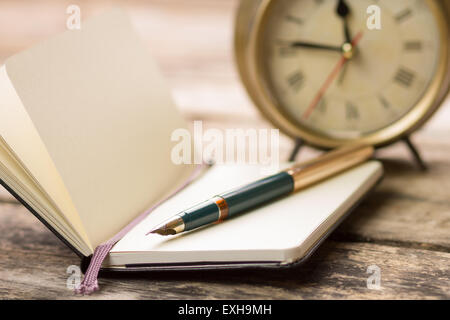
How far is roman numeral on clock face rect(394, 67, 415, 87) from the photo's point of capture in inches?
43.7

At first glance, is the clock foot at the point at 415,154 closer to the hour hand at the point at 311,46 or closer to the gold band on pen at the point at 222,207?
the hour hand at the point at 311,46

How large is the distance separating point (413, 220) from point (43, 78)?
598mm

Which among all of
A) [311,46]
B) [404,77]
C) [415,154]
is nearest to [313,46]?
[311,46]

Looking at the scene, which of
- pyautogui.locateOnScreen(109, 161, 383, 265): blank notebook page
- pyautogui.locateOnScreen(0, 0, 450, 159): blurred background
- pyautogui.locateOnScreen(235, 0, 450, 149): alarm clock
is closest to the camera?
pyautogui.locateOnScreen(109, 161, 383, 265): blank notebook page

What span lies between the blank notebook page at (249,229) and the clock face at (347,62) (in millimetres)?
180

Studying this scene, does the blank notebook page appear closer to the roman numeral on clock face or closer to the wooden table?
the wooden table

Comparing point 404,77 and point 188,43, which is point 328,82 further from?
point 188,43

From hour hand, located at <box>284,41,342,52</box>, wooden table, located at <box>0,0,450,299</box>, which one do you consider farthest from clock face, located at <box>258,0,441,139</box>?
wooden table, located at <box>0,0,450,299</box>

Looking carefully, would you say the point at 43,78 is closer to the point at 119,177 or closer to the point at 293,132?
the point at 119,177

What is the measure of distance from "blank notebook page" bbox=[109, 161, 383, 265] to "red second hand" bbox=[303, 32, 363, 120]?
0.66 feet

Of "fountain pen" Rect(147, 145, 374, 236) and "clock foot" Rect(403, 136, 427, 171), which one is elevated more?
"clock foot" Rect(403, 136, 427, 171)

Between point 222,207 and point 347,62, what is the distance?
17.8 inches

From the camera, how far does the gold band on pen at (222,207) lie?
83 cm

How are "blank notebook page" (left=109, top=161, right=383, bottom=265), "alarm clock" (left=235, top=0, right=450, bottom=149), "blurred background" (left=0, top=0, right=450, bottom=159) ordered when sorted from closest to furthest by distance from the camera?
"blank notebook page" (left=109, top=161, right=383, bottom=265), "alarm clock" (left=235, top=0, right=450, bottom=149), "blurred background" (left=0, top=0, right=450, bottom=159)
